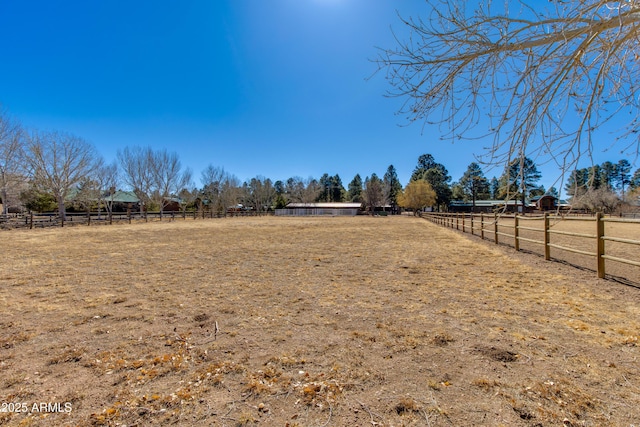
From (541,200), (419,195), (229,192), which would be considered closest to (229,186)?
(229,192)

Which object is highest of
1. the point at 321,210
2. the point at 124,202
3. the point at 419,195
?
the point at 419,195

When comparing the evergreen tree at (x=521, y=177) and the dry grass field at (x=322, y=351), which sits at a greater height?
the evergreen tree at (x=521, y=177)

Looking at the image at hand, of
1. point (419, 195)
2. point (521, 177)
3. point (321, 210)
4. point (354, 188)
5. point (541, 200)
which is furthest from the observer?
point (354, 188)

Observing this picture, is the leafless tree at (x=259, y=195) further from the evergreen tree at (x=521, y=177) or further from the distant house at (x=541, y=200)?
the evergreen tree at (x=521, y=177)

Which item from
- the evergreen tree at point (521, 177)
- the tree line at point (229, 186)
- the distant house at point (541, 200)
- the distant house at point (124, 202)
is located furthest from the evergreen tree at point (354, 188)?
the evergreen tree at point (521, 177)

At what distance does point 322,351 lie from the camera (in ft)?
9.21

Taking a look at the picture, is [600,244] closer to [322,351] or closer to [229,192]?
[322,351]

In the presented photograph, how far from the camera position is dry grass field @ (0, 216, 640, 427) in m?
1.97

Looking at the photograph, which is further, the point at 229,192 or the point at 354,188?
the point at 354,188

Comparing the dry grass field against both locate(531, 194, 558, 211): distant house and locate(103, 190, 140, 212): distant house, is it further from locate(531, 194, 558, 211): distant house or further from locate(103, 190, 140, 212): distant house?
locate(103, 190, 140, 212): distant house

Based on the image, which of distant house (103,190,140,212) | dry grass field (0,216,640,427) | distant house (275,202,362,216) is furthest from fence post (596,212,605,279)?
distant house (275,202,362,216)

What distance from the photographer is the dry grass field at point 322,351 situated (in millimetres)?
1968

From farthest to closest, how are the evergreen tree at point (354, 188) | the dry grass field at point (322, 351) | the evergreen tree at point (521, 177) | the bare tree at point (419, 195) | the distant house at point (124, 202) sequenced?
1. the evergreen tree at point (354, 188)
2. the bare tree at point (419, 195)
3. the distant house at point (124, 202)
4. the evergreen tree at point (521, 177)
5. the dry grass field at point (322, 351)

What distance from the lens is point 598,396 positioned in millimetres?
2055
